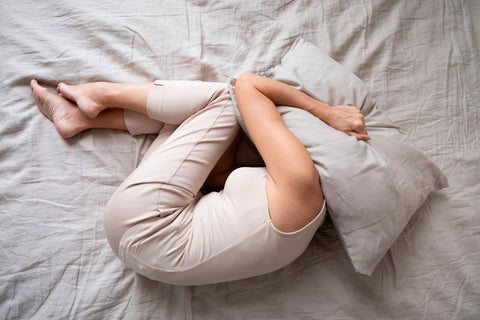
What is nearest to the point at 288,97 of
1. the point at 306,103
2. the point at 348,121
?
the point at 306,103

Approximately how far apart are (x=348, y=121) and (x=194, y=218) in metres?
0.48

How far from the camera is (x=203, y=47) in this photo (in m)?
1.07

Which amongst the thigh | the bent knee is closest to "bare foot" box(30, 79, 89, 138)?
the thigh

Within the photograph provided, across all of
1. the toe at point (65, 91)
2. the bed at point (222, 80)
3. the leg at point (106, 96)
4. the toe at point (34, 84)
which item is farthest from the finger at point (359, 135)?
the toe at point (34, 84)

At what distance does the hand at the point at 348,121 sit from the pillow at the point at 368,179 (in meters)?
0.04

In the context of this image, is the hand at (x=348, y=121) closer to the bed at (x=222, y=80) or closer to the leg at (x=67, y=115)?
the bed at (x=222, y=80)

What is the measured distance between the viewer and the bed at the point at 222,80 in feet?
2.89

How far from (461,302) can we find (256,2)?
43.9 inches

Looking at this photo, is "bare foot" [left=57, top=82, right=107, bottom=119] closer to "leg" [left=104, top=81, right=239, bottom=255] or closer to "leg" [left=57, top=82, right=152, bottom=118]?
"leg" [left=57, top=82, right=152, bottom=118]

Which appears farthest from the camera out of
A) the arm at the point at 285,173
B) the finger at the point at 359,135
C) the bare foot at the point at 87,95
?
the bare foot at the point at 87,95

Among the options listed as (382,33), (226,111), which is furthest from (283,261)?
(382,33)

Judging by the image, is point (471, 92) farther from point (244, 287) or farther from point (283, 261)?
point (244, 287)

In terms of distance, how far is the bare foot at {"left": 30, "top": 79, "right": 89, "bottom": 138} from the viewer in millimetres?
962

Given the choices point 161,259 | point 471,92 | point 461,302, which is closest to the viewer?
point 161,259
